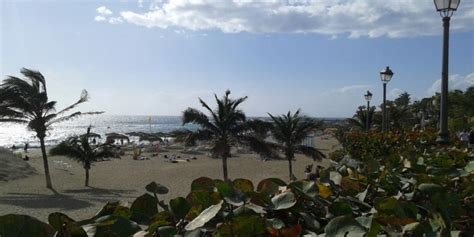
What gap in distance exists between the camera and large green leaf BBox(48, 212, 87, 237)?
92 cm

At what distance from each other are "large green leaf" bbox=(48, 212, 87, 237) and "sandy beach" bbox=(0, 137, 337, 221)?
1020 centimetres

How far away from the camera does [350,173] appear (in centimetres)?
193

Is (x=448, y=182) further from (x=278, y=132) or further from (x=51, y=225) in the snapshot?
(x=278, y=132)

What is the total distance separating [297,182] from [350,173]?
0.69 m

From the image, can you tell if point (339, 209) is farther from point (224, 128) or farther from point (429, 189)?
point (224, 128)

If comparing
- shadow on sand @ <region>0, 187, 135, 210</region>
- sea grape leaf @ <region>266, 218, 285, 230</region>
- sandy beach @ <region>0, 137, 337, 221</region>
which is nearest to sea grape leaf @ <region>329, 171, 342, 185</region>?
sea grape leaf @ <region>266, 218, 285, 230</region>

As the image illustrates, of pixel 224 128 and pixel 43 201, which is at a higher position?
pixel 224 128

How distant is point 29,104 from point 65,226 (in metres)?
22.0

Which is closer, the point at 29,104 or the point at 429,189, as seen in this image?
the point at 429,189

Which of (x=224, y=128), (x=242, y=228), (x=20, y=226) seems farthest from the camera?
(x=224, y=128)

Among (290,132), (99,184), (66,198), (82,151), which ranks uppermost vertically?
(290,132)

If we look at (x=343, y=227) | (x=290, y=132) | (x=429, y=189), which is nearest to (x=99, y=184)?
(x=290, y=132)

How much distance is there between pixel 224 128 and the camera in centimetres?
2112

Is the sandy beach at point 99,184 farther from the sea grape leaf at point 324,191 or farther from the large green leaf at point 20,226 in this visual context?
the large green leaf at point 20,226
